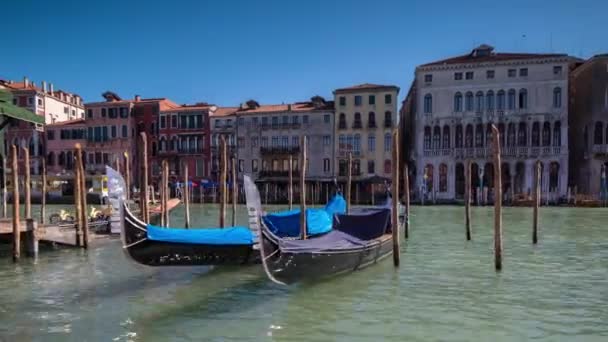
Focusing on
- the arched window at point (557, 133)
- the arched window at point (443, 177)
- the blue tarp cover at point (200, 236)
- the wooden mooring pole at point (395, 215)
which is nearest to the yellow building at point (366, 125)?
the arched window at point (443, 177)

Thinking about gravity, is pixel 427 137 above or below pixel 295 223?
above

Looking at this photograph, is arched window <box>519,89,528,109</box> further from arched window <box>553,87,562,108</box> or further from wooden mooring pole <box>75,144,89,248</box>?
wooden mooring pole <box>75,144,89,248</box>

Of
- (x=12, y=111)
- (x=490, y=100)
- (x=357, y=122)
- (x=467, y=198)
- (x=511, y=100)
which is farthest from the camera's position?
(x=357, y=122)

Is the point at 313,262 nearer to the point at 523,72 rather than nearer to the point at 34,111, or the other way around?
the point at 523,72

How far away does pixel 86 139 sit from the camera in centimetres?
3694

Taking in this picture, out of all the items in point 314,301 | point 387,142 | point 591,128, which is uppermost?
point 591,128

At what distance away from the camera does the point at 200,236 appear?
7543 millimetres

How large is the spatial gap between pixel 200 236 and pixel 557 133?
27440 mm

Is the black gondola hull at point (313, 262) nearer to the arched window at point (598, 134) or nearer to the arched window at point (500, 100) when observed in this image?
the arched window at point (500, 100)

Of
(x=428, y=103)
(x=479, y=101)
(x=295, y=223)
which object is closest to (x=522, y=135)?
(x=479, y=101)

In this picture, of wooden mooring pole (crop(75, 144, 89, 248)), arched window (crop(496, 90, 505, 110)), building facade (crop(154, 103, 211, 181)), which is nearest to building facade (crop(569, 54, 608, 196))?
arched window (crop(496, 90, 505, 110))

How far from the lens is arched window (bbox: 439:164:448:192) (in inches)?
1224

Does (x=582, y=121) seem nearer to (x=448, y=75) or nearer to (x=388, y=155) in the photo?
(x=448, y=75)

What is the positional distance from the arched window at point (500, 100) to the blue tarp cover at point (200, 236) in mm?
25420
